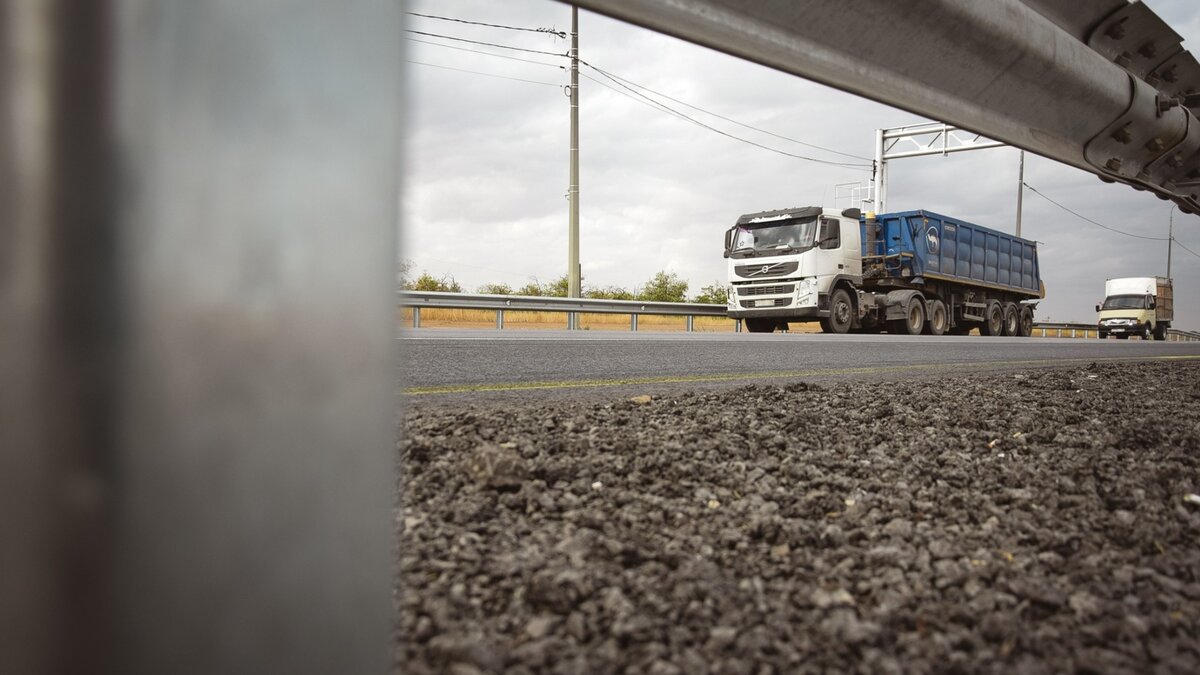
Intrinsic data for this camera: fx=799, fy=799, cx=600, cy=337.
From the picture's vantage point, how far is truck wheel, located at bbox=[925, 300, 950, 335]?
20.1 meters

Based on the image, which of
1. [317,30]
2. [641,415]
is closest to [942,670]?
[317,30]

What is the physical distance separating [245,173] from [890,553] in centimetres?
149

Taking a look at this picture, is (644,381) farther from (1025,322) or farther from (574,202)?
(1025,322)

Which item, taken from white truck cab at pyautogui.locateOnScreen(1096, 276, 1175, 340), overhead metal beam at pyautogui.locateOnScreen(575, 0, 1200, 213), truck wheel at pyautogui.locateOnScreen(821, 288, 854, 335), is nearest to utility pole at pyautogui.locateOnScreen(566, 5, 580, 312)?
truck wheel at pyautogui.locateOnScreen(821, 288, 854, 335)

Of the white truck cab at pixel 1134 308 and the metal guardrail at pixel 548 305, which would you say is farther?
the white truck cab at pixel 1134 308

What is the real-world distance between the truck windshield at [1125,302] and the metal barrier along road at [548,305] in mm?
24063

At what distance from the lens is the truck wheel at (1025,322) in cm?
2550

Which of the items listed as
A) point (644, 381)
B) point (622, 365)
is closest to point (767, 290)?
point (622, 365)

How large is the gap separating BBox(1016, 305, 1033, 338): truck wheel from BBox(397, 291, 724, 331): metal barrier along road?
39.3ft

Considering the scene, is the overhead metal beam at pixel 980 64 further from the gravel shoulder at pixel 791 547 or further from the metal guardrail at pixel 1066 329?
the metal guardrail at pixel 1066 329

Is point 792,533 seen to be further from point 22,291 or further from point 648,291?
point 648,291

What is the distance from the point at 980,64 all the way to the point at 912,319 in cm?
1681

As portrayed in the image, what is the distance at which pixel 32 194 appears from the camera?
0.67 metres

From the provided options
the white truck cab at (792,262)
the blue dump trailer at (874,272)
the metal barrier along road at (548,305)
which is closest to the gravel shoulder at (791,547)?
the metal barrier along road at (548,305)
